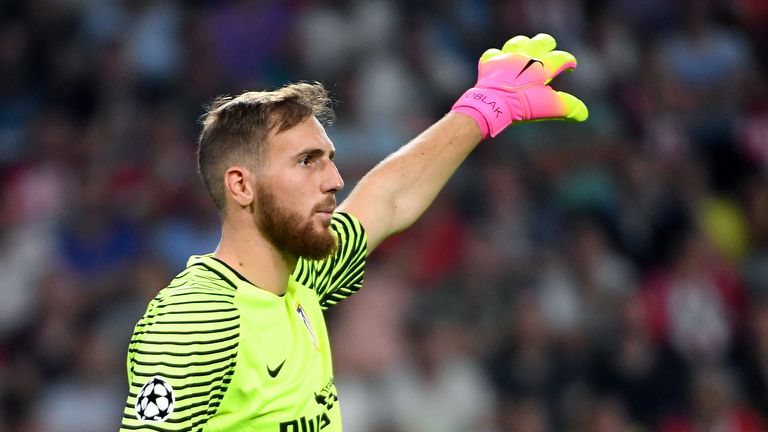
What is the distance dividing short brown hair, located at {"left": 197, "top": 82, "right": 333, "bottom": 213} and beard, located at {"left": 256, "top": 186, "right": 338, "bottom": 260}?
0.33ft

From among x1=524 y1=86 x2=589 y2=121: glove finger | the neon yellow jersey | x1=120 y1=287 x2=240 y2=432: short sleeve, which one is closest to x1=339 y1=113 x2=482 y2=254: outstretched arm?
x1=524 y1=86 x2=589 y2=121: glove finger

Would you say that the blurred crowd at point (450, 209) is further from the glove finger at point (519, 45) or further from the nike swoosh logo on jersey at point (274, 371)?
the nike swoosh logo on jersey at point (274, 371)

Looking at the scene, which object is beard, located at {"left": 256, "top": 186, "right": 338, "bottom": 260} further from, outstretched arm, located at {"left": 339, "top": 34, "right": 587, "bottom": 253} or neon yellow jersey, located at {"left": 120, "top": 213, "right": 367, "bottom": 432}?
outstretched arm, located at {"left": 339, "top": 34, "right": 587, "bottom": 253}

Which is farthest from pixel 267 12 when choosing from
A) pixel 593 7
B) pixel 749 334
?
pixel 749 334

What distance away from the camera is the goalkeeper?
8.91 ft

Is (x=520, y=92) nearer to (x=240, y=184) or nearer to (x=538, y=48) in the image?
(x=538, y=48)

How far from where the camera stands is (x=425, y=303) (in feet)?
23.1

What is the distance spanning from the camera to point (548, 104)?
367 cm

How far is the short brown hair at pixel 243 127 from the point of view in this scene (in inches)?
120

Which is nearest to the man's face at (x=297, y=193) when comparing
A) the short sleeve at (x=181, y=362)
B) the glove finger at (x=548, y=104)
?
the short sleeve at (x=181, y=362)

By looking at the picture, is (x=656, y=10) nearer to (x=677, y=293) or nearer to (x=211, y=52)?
(x=677, y=293)

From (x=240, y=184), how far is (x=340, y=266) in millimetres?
534

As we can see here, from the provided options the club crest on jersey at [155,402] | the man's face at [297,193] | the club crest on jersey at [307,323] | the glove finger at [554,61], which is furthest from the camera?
the glove finger at [554,61]

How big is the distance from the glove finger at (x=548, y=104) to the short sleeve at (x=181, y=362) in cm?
128
